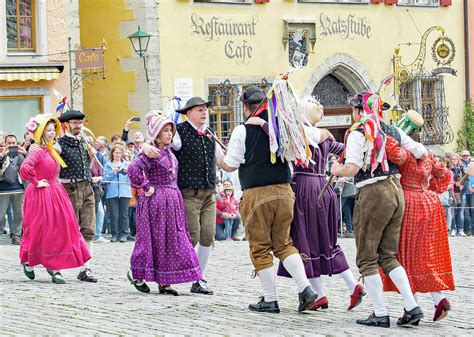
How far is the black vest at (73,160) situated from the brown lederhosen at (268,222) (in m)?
3.23

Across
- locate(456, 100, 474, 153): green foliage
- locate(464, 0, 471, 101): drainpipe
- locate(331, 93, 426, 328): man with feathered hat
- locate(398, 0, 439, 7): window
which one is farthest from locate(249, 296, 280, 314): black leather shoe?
locate(464, 0, 471, 101): drainpipe

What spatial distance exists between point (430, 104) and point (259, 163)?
2117cm

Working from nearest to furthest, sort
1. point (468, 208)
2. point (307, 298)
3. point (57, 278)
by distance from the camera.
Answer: point (307, 298) < point (57, 278) < point (468, 208)

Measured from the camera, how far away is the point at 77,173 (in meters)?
13.9

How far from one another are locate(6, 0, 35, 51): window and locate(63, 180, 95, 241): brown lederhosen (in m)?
10.9

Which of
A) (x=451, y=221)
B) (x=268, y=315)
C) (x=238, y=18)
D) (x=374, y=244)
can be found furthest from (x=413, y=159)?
(x=238, y=18)

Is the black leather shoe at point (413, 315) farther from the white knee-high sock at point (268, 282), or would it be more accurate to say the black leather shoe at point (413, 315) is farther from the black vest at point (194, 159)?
the black vest at point (194, 159)

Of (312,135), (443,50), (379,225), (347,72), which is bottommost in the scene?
(379,225)

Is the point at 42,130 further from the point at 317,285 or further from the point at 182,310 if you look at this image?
the point at 317,285

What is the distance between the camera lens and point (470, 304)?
1197cm

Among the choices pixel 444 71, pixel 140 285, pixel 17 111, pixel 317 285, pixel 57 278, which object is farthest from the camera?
pixel 444 71

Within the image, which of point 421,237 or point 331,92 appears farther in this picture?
point 331,92

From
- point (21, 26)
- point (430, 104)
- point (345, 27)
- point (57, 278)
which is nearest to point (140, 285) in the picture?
point (57, 278)

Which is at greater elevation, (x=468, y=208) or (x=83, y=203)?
(x=83, y=203)
